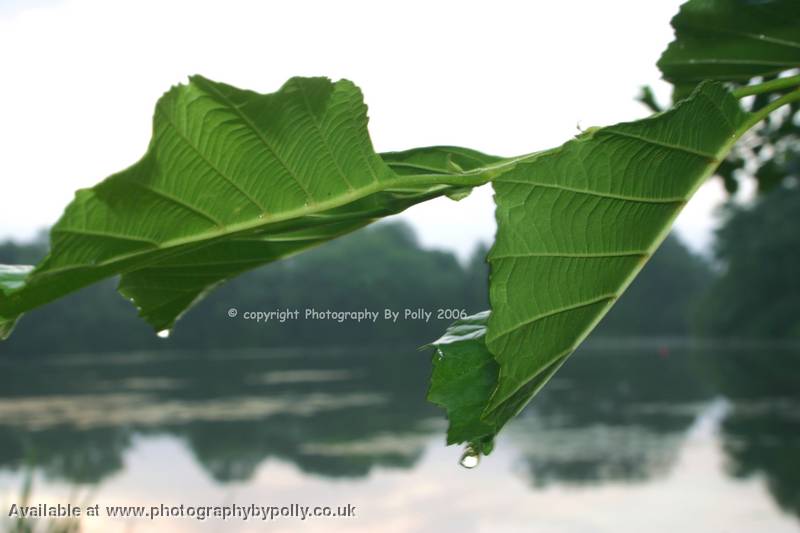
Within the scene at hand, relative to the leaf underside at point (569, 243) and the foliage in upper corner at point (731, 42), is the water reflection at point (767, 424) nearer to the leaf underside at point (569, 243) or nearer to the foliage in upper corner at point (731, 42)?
the foliage in upper corner at point (731, 42)

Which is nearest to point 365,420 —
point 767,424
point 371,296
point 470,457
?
point 767,424

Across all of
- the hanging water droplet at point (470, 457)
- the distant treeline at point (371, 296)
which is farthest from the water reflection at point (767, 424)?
the hanging water droplet at point (470, 457)

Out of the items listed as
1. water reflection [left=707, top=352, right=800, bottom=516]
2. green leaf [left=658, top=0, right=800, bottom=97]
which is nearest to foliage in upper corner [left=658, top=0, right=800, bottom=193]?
green leaf [left=658, top=0, right=800, bottom=97]

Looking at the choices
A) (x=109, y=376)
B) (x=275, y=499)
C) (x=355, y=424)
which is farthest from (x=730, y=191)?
(x=109, y=376)

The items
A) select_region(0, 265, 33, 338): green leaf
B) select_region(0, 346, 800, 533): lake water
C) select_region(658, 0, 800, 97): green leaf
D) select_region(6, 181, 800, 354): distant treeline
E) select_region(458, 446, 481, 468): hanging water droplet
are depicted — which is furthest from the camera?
select_region(6, 181, 800, 354): distant treeline

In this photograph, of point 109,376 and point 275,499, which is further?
point 109,376

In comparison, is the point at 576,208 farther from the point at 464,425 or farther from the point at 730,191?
the point at 730,191

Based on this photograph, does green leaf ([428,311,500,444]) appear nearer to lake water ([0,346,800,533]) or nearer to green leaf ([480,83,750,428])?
green leaf ([480,83,750,428])
